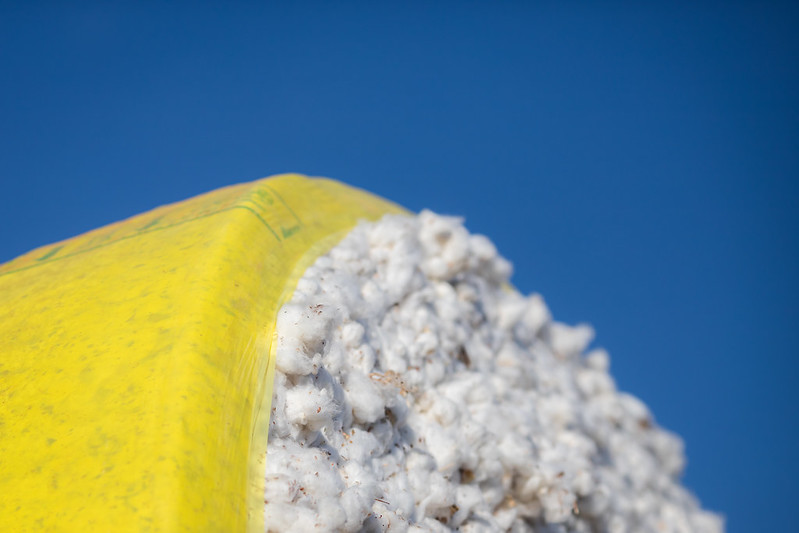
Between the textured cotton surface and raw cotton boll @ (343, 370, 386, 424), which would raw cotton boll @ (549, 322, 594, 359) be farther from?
raw cotton boll @ (343, 370, 386, 424)

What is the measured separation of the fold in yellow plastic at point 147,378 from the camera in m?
0.70

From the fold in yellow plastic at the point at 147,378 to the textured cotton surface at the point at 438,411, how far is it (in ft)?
0.19

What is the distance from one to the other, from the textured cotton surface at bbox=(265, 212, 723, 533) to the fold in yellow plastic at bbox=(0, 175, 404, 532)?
0.19ft

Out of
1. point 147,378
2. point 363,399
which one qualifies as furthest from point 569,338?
point 147,378

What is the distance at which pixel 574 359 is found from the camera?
1.94m

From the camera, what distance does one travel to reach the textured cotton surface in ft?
2.83

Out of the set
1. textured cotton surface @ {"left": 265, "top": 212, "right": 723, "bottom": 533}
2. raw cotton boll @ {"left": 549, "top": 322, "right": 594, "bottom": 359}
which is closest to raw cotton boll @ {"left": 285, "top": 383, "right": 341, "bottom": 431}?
textured cotton surface @ {"left": 265, "top": 212, "right": 723, "bottom": 533}

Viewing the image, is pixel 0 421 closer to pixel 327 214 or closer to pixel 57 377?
pixel 57 377

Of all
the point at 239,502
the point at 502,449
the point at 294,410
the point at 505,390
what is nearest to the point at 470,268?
the point at 505,390

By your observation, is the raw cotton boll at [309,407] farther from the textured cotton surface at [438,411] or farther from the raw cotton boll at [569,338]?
the raw cotton boll at [569,338]

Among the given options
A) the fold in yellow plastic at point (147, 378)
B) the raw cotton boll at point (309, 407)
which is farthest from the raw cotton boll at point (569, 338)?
the raw cotton boll at point (309, 407)

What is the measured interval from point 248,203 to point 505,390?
2.12 feet

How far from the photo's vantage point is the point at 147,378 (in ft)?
2.57

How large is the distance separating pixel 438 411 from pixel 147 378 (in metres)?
0.52
